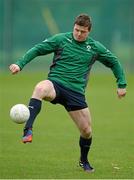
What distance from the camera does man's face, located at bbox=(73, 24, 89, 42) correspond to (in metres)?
10.3

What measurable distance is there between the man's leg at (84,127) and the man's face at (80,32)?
3.31 ft

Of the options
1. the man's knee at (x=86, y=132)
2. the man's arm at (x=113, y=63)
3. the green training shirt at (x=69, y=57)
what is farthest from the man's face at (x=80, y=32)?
the man's knee at (x=86, y=132)

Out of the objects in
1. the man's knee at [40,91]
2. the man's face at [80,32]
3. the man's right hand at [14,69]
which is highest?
the man's face at [80,32]

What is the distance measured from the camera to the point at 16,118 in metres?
9.68

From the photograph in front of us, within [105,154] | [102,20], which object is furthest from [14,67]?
[102,20]

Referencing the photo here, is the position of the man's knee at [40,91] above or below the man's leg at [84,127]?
above

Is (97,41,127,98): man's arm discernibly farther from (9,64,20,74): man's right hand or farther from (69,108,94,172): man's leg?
(9,64,20,74): man's right hand

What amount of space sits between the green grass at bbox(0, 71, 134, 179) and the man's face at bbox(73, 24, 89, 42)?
1.86m

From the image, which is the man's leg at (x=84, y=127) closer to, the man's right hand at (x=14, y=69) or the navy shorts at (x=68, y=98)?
the navy shorts at (x=68, y=98)

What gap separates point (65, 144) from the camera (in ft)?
45.1

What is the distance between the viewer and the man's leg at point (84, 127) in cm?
1055

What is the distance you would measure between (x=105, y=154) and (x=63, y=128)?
4084 mm

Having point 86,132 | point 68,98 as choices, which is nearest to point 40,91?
point 68,98

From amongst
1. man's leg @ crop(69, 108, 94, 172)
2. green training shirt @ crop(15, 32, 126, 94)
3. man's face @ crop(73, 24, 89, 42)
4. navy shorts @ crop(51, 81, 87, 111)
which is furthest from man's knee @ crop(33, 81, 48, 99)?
man's face @ crop(73, 24, 89, 42)
